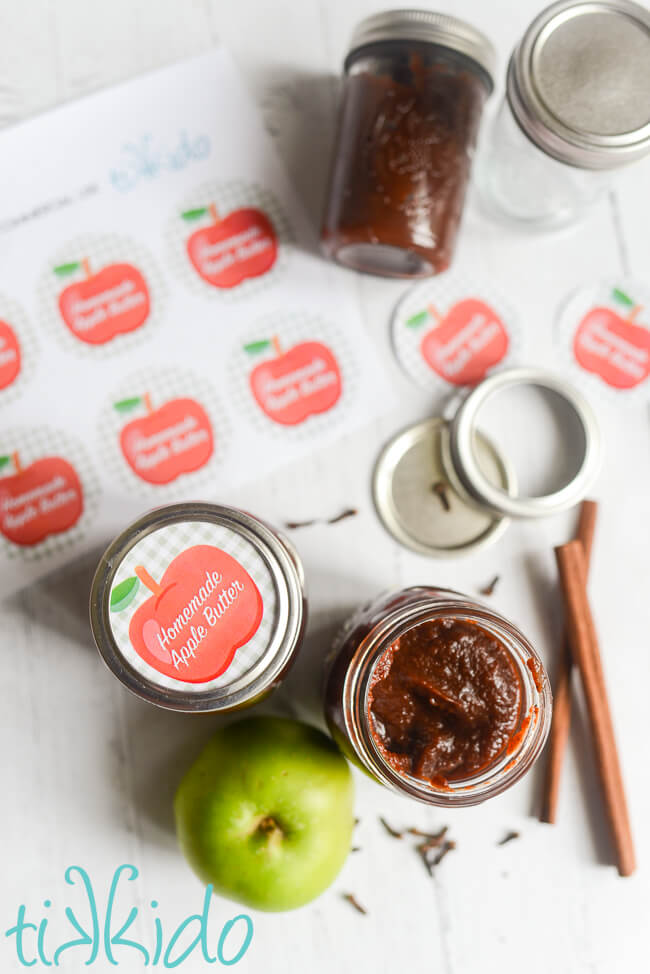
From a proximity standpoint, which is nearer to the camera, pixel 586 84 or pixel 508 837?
pixel 586 84

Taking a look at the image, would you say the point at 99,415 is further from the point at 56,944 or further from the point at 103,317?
the point at 56,944

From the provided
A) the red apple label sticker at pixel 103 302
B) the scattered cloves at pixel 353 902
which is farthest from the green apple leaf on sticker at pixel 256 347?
the scattered cloves at pixel 353 902

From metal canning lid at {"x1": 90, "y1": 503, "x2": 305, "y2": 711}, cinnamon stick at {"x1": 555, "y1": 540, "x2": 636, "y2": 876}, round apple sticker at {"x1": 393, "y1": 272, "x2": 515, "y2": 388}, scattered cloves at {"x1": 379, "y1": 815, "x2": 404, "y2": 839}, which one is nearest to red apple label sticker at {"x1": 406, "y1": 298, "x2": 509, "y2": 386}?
round apple sticker at {"x1": 393, "y1": 272, "x2": 515, "y2": 388}

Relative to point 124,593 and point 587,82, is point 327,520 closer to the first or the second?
point 124,593

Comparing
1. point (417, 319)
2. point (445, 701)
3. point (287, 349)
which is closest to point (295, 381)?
point (287, 349)

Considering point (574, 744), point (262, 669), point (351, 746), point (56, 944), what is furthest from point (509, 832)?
point (56, 944)

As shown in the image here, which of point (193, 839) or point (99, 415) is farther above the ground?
point (99, 415)
